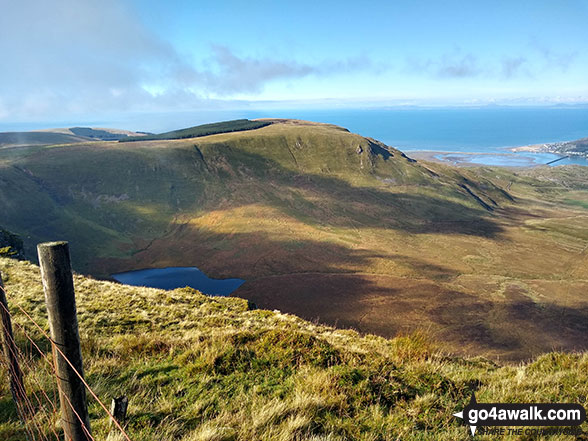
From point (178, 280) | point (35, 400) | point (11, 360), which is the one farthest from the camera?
point (178, 280)

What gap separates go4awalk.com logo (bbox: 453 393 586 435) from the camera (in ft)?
16.8

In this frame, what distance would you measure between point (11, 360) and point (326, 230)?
6287 cm

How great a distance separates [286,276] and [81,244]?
124 ft

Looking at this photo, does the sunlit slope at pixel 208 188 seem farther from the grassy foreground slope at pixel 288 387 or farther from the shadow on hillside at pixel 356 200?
the grassy foreground slope at pixel 288 387

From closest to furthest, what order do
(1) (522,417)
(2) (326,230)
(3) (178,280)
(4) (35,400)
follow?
(4) (35,400) → (1) (522,417) → (3) (178,280) → (2) (326,230)

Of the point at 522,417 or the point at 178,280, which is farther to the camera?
the point at 178,280

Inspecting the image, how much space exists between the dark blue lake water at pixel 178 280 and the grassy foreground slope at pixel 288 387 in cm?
3748

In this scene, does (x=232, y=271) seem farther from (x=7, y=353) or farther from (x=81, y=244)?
(x=7, y=353)

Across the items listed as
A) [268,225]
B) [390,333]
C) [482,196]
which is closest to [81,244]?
[268,225]

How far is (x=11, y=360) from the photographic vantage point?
5.08 m

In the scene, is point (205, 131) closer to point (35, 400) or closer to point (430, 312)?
point (430, 312)

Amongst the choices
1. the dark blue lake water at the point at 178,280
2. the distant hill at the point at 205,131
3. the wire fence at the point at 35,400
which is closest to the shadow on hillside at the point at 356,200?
the dark blue lake water at the point at 178,280

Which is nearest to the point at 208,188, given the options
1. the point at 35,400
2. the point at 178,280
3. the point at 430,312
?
the point at 178,280

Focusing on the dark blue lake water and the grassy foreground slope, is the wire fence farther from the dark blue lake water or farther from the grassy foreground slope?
the dark blue lake water
